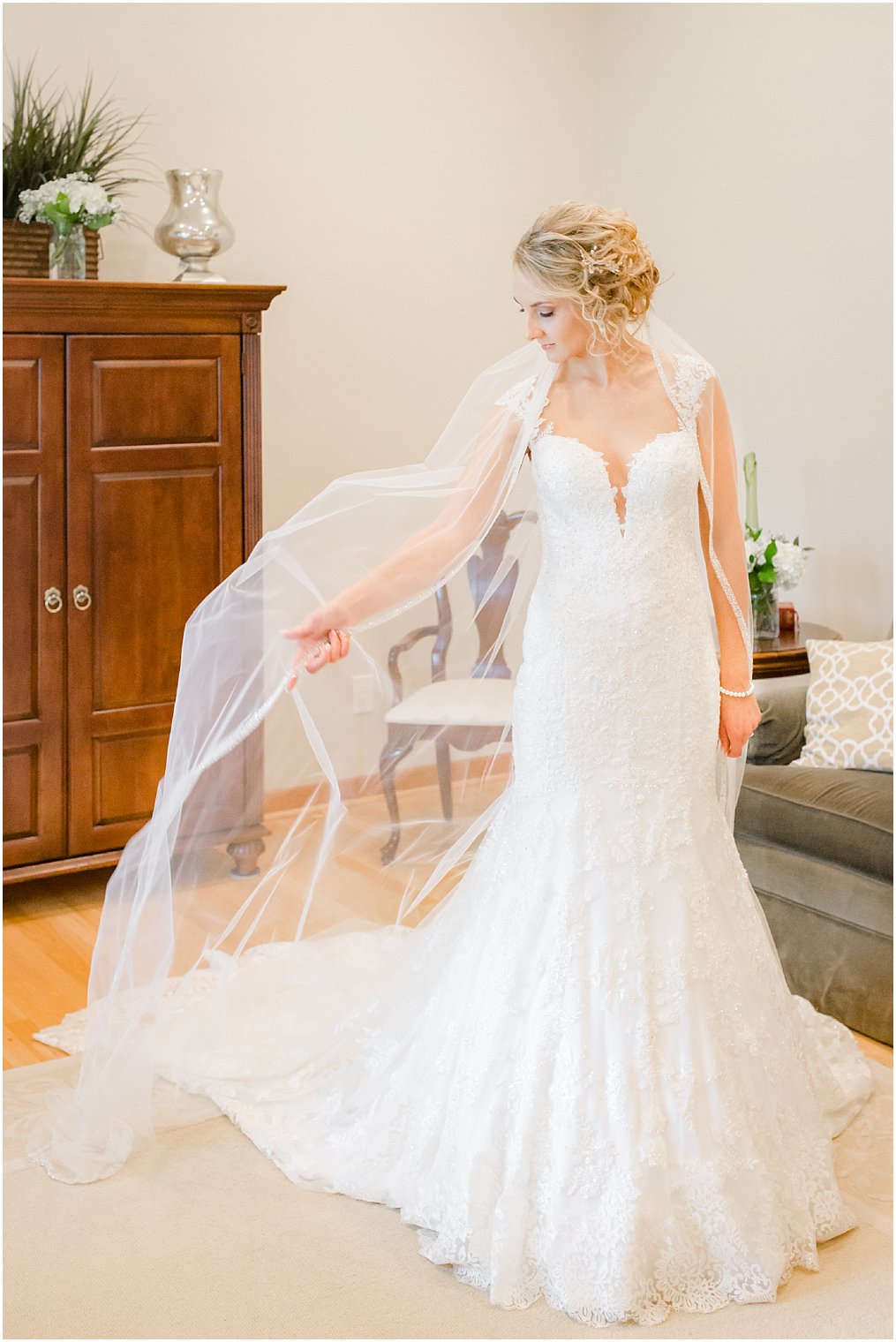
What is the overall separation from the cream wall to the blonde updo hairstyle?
94.9 inches

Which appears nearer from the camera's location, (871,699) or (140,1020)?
(140,1020)

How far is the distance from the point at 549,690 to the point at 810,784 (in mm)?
1239

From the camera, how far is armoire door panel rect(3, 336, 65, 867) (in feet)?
12.3

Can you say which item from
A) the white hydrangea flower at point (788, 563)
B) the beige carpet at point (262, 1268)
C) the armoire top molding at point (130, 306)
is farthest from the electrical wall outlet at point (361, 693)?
the white hydrangea flower at point (788, 563)

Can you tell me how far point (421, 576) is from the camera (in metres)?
2.36

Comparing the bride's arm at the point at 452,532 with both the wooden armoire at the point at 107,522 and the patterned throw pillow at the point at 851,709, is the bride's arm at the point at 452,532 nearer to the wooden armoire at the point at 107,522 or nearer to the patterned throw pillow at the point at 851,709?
the patterned throw pillow at the point at 851,709

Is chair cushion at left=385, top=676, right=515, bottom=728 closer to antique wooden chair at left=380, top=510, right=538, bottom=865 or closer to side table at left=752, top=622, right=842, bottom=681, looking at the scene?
antique wooden chair at left=380, top=510, right=538, bottom=865

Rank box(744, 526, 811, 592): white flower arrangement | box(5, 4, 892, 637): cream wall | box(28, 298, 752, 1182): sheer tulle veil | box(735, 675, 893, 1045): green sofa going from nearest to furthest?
1. box(28, 298, 752, 1182): sheer tulle veil
2. box(735, 675, 893, 1045): green sofa
3. box(744, 526, 811, 592): white flower arrangement
4. box(5, 4, 892, 637): cream wall

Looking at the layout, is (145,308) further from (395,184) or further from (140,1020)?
(140,1020)

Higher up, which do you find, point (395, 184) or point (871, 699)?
point (395, 184)

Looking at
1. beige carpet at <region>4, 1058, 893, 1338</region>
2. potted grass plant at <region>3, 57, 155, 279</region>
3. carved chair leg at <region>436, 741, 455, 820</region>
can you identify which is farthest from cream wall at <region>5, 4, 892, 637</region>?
beige carpet at <region>4, 1058, 893, 1338</region>

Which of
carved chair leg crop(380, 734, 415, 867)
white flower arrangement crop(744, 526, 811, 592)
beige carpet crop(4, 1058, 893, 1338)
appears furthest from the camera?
white flower arrangement crop(744, 526, 811, 592)

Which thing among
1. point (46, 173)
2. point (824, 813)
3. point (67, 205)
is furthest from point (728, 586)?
point (46, 173)

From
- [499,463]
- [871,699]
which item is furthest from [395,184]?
[499,463]
